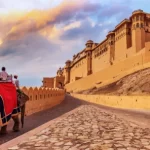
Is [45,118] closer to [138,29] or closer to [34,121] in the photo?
[34,121]

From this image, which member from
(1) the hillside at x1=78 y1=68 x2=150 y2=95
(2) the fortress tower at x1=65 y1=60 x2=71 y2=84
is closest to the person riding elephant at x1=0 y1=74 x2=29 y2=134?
(1) the hillside at x1=78 y1=68 x2=150 y2=95

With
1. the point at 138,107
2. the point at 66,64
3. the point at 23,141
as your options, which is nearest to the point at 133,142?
the point at 23,141

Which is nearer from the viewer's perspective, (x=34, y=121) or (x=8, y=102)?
(x=8, y=102)

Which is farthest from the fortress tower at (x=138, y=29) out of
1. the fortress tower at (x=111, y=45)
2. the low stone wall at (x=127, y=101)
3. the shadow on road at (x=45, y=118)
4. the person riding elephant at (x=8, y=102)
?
the person riding elephant at (x=8, y=102)

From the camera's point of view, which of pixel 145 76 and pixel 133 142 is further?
pixel 145 76

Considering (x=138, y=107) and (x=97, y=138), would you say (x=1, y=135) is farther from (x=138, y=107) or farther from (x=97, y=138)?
(x=138, y=107)

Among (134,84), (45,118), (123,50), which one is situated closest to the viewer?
(45,118)

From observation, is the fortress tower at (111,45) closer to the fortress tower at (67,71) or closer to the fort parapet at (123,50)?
the fort parapet at (123,50)

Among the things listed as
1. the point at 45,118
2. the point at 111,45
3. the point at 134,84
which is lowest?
the point at 45,118

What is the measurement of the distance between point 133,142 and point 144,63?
32.4 meters

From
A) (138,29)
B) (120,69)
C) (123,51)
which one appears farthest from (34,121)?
(123,51)

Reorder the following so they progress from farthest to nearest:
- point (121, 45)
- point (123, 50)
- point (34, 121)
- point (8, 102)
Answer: point (121, 45)
point (123, 50)
point (34, 121)
point (8, 102)

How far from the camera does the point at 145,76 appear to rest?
3092cm

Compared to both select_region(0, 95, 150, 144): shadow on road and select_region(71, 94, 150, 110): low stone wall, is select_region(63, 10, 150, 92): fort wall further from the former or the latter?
select_region(0, 95, 150, 144): shadow on road
